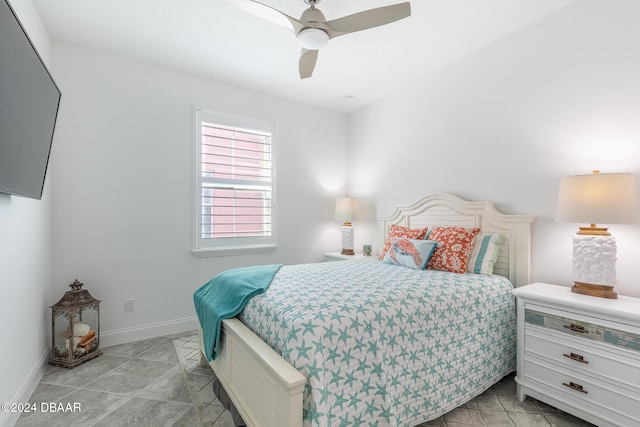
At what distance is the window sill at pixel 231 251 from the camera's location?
10.5 feet

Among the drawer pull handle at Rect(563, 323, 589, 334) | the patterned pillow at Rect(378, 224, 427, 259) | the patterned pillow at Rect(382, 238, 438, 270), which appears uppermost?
the patterned pillow at Rect(378, 224, 427, 259)

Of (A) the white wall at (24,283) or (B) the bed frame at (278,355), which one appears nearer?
(B) the bed frame at (278,355)

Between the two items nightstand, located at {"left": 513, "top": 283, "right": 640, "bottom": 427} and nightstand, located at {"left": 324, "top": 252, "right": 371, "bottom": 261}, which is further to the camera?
nightstand, located at {"left": 324, "top": 252, "right": 371, "bottom": 261}

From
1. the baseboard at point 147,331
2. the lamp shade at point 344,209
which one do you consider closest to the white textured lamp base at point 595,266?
the lamp shade at point 344,209

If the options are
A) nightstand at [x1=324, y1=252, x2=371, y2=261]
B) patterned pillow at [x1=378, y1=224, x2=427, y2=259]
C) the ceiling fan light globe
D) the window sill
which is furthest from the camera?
nightstand at [x1=324, y1=252, x2=371, y2=261]

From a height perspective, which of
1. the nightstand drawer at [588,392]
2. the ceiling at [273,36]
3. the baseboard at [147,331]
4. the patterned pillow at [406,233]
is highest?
the ceiling at [273,36]

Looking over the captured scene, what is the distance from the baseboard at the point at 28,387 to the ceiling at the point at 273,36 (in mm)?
2594

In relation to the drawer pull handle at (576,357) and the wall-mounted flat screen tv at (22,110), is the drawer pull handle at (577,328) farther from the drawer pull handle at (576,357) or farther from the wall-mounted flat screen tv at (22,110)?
the wall-mounted flat screen tv at (22,110)

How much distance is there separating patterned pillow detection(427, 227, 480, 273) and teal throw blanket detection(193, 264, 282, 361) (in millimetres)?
1325

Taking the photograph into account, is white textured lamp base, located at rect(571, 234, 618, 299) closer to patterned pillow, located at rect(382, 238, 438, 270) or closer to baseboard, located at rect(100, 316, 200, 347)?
patterned pillow, located at rect(382, 238, 438, 270)

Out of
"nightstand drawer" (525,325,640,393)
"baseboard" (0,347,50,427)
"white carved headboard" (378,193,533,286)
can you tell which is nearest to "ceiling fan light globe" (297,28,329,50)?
"white carved headboard" (378,193,533,286)

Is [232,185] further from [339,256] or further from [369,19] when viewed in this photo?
[369,19]

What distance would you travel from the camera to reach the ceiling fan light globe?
71.2 inches

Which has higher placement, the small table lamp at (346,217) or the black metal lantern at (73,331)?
the small table lamp at (346,217)
